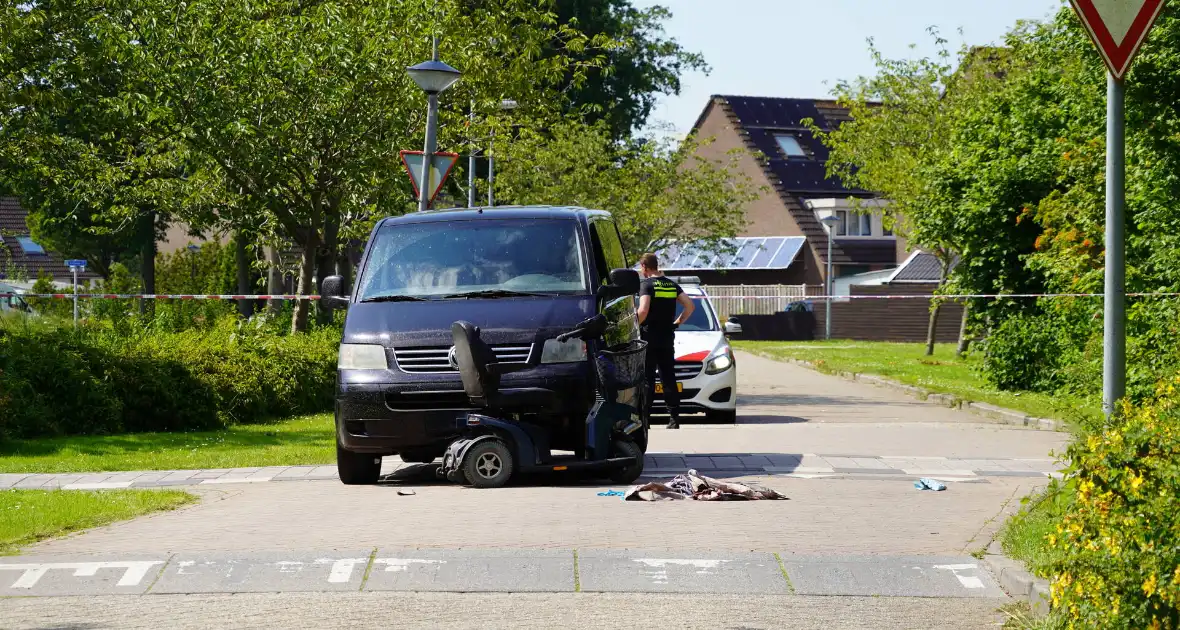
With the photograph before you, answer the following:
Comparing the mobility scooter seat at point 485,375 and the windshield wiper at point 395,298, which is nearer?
the mobility scooter seat at point 485,375

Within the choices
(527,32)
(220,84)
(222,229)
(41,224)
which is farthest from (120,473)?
(41,224)

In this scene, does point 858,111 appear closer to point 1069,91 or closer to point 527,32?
point 527,32

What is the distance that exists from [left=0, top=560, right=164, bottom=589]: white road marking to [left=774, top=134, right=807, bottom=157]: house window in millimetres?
63316

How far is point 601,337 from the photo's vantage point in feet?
39.2

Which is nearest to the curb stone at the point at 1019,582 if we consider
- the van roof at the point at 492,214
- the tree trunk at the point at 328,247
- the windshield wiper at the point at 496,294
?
the windshield wiper at the point at 496,294

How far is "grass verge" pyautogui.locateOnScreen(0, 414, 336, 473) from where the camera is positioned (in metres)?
13.6

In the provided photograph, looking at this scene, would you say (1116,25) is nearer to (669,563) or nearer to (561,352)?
(669,563)

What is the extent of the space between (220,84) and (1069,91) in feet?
36.0

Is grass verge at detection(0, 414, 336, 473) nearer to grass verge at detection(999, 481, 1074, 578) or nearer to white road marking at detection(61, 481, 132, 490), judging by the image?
white road marking at detection(61, 481, 132, 490)

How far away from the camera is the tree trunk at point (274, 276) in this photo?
105 ft

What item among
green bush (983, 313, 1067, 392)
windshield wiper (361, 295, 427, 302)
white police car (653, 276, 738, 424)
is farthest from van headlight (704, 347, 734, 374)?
windshield wiper (361, 295, 427, 302)

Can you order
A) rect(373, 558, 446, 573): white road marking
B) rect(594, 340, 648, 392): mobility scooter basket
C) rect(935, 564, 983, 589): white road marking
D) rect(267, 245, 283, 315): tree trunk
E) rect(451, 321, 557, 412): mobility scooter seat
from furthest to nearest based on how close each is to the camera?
1. rect(267, 245, 283, 315): tree trunk
2. rect(594, 340, 648, 392): mobility scooter basket
3. rect(451, 321, 557, 412): mobility scooter seat
4. rect(373, 558, 446, 573): white road marking
5. rect(935, 564, 983, 589): white road marking

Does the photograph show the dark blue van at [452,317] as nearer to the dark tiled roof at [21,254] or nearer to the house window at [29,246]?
the dark tiled roof at [21,254]

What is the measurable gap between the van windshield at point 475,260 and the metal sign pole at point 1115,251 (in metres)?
5.26
